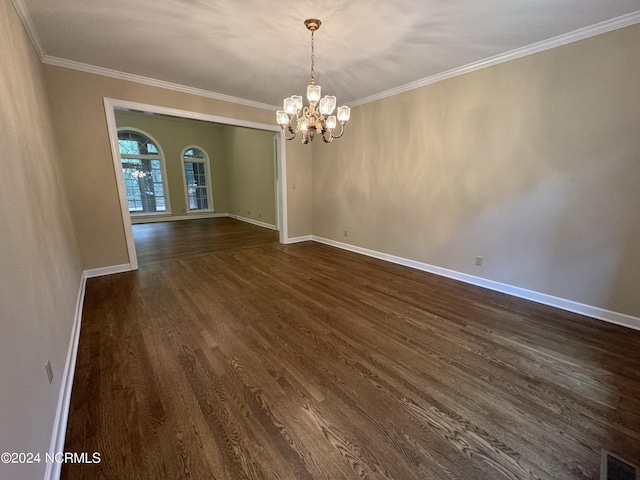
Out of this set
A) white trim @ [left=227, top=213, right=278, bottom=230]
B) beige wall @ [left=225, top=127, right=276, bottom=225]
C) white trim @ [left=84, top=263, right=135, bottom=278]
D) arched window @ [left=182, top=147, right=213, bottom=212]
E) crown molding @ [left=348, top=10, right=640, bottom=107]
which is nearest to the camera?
crown molding @ [left=348, top=10, right=640, bottom=107]

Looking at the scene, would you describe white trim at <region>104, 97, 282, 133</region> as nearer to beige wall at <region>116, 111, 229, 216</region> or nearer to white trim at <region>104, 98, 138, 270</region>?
white trim at <region>104, 98, 138, 270</region>

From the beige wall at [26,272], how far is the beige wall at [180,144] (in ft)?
21.6

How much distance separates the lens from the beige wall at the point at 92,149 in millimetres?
3158

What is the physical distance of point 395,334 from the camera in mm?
2303

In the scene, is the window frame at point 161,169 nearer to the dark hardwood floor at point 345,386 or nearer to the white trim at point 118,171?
the white trim at point 118,171

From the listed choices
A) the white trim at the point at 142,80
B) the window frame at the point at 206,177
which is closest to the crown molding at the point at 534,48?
the white trim at the point at 142,80

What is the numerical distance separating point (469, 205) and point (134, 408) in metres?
3.83

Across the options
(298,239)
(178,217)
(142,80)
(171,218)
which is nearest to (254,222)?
(298,239)

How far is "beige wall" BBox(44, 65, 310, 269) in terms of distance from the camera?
3.16 m

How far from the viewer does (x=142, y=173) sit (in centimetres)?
832

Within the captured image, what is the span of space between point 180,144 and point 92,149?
19.2 ft

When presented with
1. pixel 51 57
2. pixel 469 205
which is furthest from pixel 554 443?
pixel 51 57

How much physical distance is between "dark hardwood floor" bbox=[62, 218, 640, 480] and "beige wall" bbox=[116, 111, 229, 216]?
6449 millimetres

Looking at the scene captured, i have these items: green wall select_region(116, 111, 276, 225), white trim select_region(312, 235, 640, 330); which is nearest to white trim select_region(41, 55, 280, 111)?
green wall select_region(116, 111, 276, 225)
